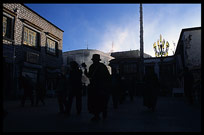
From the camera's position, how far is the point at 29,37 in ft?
50.8

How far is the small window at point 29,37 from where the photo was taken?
49.0ft

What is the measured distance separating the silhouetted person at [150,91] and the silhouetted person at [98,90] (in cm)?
255

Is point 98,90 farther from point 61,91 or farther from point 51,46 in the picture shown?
point 51,46

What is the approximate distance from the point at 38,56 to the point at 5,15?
180 inches

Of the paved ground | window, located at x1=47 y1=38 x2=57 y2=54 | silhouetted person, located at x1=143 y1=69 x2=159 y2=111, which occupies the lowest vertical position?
the paved ground

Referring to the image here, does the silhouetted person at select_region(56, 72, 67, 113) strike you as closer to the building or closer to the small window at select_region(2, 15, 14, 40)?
the building

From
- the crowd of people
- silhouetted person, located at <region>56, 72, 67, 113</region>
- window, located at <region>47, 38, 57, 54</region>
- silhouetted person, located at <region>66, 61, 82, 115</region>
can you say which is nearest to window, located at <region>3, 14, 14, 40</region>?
window, located at <region>47, 38, 57, 54</region>

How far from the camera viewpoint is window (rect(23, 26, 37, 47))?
588 inches

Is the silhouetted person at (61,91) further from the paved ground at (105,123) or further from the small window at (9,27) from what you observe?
the small window at (9,27)

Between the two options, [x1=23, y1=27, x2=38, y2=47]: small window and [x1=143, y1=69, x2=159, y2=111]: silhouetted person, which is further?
[x1=23, y1=27, x2=38, y2=47]: small window

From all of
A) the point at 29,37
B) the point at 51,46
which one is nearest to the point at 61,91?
the point at 29,37

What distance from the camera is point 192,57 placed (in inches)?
713

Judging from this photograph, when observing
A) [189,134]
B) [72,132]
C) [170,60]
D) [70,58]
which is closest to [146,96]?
[189,134]

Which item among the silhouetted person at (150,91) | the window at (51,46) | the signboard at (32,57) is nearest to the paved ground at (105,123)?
the silhouetted person at (150,91)
